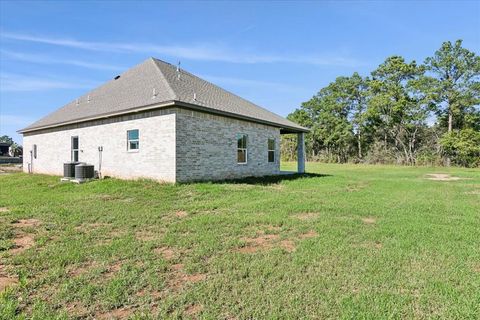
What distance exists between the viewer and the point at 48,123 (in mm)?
16312

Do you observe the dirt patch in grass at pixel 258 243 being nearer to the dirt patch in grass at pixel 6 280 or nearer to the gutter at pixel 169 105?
the dirt patch in grass at pixel 6 280

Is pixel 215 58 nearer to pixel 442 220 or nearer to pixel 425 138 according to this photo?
pixel 442 220

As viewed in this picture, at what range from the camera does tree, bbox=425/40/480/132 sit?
102 feet

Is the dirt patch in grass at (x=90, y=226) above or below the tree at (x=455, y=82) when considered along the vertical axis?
below

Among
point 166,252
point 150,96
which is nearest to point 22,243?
point 166,252

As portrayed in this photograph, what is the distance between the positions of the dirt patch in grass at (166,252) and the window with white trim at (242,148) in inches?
387

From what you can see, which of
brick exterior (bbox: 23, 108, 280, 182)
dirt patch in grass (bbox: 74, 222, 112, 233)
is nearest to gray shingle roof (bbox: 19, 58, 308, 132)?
brick exterior (bbox: 23, 108, 280, 182)

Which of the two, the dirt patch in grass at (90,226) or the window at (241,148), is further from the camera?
the window at (241,148)

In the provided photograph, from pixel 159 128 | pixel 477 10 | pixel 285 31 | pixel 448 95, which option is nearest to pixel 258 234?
pixel 159 128

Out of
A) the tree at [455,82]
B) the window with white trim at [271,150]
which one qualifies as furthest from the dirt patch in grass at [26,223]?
the tree at [455,82]

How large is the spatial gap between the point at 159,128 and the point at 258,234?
737 cm

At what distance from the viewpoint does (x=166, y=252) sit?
172 inches

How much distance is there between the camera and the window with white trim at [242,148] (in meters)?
14.3

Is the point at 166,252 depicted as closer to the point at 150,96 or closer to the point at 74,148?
the point at 150,96
